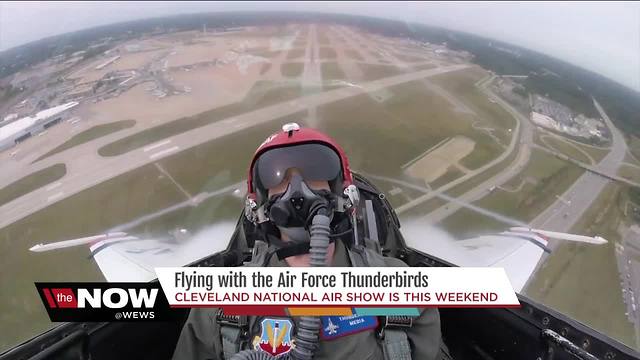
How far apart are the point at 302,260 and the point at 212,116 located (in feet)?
20.9

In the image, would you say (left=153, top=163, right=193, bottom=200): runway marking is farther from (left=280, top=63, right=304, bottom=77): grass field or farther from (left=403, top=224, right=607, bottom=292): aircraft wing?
(left=280, top=63, right=304, bottom=77): grass field

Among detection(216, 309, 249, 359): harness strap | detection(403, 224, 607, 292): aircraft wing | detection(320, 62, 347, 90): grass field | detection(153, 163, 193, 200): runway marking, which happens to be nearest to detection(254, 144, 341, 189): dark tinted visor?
detection(216, 309, 249, 359): harness strap

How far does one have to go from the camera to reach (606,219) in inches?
199

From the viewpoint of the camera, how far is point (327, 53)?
10477 millimetres

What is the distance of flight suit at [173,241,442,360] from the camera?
144 centimetres

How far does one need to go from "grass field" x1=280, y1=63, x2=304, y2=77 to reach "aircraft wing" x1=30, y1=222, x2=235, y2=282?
5.17 metres

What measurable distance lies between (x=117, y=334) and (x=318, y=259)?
3.31 ft

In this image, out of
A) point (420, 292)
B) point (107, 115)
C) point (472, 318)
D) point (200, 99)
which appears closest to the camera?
point (420, 292)

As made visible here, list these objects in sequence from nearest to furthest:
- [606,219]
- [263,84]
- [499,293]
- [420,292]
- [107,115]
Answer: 1. [420,292]
2. [499,293]
3. [606,219]
4. [107,115]
5. [263,84]

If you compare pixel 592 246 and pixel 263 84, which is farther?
pixel 263 84

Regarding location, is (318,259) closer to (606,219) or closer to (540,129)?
(606,219)

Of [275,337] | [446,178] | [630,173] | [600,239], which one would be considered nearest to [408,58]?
[446,178]

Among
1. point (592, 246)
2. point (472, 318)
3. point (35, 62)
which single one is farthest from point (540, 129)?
point (35, 62)

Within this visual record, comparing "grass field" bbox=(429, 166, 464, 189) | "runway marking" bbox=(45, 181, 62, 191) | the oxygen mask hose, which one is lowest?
"grass field" bbox=(429, 166, 464, 189)
